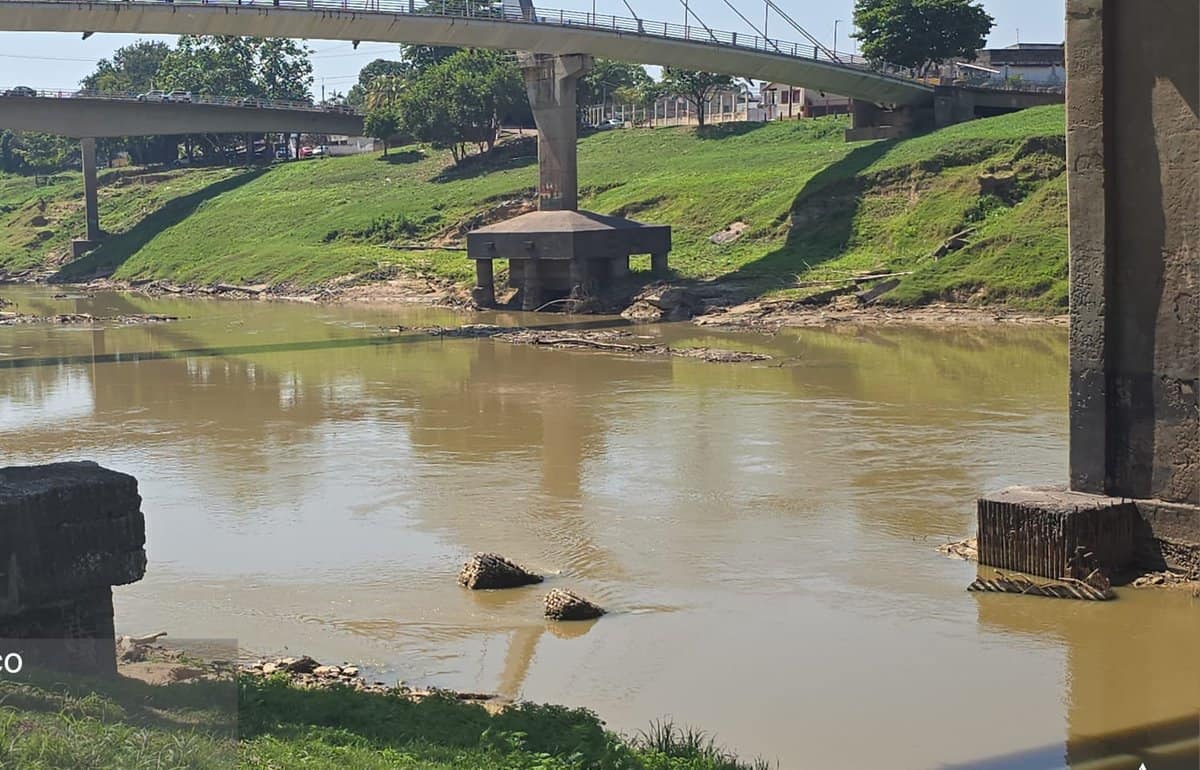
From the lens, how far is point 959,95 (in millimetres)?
63094

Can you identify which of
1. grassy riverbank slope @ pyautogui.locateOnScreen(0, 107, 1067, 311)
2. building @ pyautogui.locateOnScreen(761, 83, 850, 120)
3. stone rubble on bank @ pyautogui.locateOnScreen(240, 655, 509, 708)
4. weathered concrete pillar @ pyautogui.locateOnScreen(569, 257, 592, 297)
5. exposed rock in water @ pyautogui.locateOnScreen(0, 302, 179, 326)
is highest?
building @ pyautogui.locateOnScreen(761, 83, 850, 120)

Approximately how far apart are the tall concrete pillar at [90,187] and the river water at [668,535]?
47816mm

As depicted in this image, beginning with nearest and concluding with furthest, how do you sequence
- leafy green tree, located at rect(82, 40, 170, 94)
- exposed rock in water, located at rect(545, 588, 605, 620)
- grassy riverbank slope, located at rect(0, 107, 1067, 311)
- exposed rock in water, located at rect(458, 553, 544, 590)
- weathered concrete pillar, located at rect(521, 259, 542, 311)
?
exposed rock in water, located at rect(545, 588, 605, 620) → exposed rock in water, located at rect(458, 553, 544, 590) → grassy riverbank slope, located at rect(0, 107, 1067, 311) → weathered concrete pillar, located at rect(521, 259, 542, 311) → leafy green tree, located at rect(82, 40, 170, 94)

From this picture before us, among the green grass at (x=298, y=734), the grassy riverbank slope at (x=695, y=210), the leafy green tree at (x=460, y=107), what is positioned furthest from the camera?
the leafy green tree at (x=460, y=107)

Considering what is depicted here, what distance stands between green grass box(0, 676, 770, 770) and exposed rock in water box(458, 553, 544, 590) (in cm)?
457

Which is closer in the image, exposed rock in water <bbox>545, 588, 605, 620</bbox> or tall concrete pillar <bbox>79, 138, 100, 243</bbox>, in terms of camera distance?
exposed rock in water <bbox>545, 588, 605, 620</bbox>

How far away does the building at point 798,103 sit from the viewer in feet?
297

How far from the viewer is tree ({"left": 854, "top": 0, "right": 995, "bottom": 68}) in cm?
7488

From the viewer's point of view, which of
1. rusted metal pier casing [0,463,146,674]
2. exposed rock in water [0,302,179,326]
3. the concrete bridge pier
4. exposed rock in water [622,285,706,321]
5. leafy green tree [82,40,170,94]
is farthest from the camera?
leafy green tree [82,40,170,94]

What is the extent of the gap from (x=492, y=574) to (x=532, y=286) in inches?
1380

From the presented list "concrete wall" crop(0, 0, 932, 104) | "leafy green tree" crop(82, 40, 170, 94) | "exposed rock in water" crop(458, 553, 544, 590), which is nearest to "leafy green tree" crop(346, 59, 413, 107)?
"leafy green tree" crop(82, 40, 170, 94)

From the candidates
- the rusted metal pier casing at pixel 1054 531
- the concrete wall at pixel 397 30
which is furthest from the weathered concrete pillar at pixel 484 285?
the rusted metal pier casing at pixel 1054 531

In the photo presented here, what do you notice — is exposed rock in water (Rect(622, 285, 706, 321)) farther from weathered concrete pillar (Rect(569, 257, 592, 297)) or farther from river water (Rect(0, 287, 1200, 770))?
river water (Rect(0, 287, 1200, 770))

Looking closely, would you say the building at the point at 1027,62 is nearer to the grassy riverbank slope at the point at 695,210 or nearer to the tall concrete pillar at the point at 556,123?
the grassy riverbank slope at the point at 695,210
